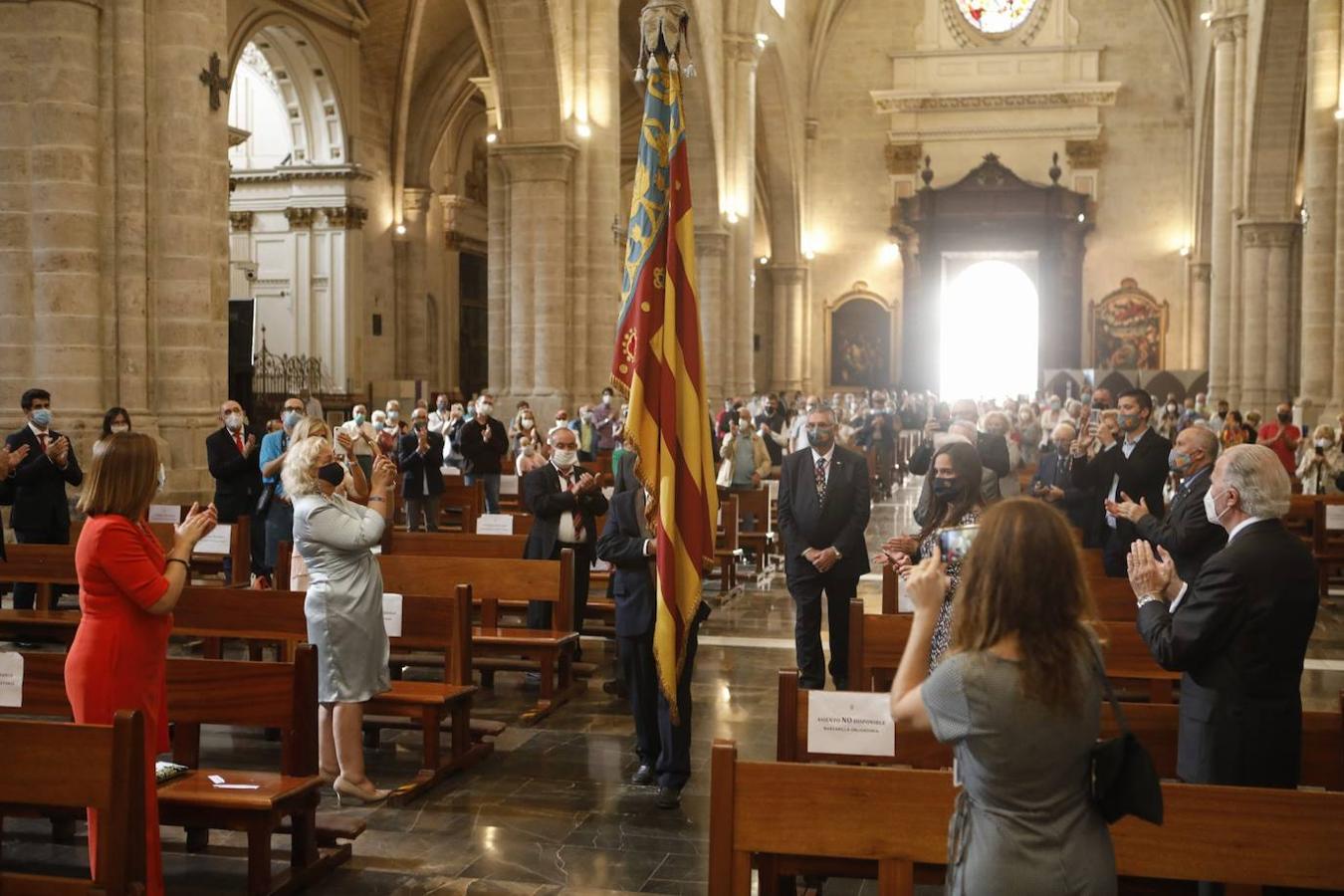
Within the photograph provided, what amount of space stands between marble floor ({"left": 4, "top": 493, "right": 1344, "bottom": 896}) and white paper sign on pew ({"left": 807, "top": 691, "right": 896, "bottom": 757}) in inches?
37.5

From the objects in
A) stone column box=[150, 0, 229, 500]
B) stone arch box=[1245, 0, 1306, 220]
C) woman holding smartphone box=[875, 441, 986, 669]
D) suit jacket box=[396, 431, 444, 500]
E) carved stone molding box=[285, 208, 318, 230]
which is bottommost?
suit jacket box=[396, 431, 444, 500]

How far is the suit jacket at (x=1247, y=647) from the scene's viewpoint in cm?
418

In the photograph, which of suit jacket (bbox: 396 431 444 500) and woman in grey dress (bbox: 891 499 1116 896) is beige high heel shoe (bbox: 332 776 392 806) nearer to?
woman in grey dress (bbox: 891 499 1116 896)

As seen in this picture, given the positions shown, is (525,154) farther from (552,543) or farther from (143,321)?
(552,543)

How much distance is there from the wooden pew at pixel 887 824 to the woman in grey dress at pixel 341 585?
2.84 m

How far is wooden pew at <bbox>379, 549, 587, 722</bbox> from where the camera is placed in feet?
27.2

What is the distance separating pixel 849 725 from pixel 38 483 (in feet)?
24.7

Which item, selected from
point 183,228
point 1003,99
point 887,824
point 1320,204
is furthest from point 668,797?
point 1003,99

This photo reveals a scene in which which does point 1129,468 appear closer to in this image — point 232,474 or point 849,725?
point 849,725

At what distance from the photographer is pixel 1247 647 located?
166 inches

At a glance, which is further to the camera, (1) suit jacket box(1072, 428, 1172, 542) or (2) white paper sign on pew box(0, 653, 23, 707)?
(1) suit jacket box(1072, 428, 1172, 542)

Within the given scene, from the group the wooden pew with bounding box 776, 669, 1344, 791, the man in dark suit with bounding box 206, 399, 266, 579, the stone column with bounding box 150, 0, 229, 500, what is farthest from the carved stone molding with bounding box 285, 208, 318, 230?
the wooden pew with bounding box 776, 669, 1344, 791

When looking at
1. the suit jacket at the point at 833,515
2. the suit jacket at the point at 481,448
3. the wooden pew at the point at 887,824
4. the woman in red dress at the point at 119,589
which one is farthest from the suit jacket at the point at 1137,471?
the suit jacket at the point at 481,448

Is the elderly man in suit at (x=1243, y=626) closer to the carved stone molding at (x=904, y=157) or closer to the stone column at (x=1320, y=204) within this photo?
the stone column at (x=1320, y=204)
